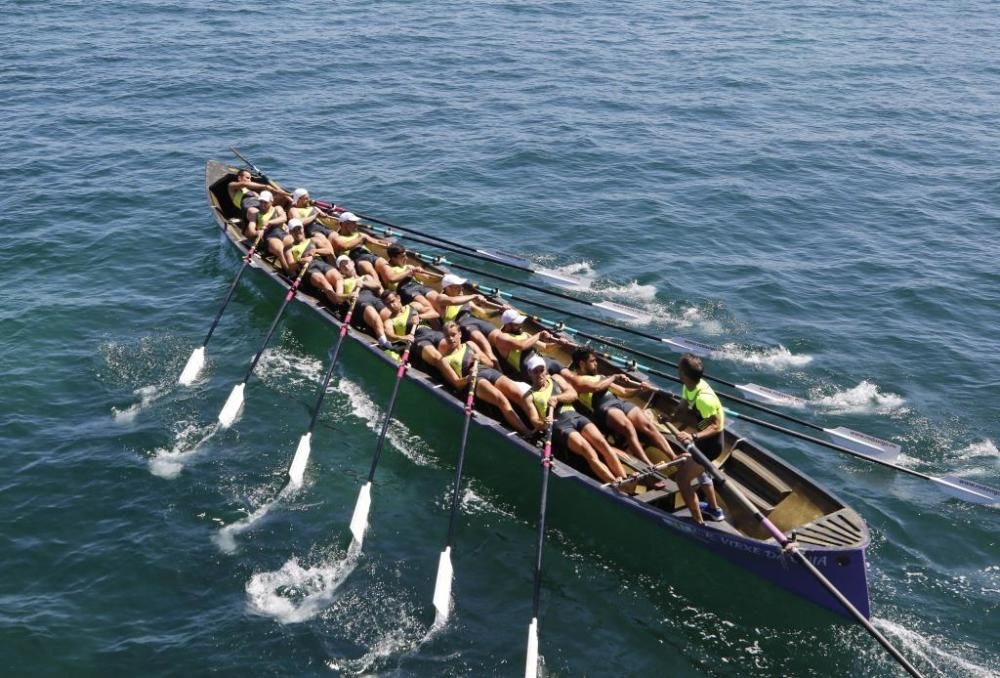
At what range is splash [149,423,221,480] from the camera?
18000 millimetres

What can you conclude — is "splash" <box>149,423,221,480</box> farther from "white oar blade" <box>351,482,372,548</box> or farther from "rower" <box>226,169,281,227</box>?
"rower" <box>226,169,281,227</box>

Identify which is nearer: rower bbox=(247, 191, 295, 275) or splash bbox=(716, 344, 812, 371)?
splash bbox=(716, 344, 812, 371)

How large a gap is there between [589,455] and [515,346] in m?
3.66

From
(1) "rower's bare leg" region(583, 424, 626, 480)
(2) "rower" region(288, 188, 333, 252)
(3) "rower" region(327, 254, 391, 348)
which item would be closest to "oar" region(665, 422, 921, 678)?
(1) "rower's bare leg" region(583, 424, 626, 480)

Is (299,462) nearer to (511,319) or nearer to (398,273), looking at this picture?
(511,319)

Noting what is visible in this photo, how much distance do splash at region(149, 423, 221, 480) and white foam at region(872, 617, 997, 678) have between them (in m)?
13.9

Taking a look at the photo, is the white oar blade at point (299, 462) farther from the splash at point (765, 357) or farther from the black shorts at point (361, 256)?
the splash at point (765, 357)

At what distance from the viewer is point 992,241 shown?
1160 inches

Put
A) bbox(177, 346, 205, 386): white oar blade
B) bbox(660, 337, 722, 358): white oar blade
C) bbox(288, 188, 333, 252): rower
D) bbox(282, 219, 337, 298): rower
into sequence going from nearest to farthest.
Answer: bbox(177, 346, 205, 386): white oar blade
bbox(660, 337, 722, 358): white oar blade
bbox(282, 219, 337, 298): rower
bbox(288, 188, 333, 252): rower

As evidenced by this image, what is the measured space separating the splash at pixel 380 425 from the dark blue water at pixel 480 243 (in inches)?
4.5

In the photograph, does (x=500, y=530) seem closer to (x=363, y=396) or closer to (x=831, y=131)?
(x=363, y=396)

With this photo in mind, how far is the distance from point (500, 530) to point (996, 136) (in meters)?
33.3

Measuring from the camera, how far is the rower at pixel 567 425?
53.1 feet

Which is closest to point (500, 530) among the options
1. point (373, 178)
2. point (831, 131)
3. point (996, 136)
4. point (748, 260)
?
point (748, 260)
